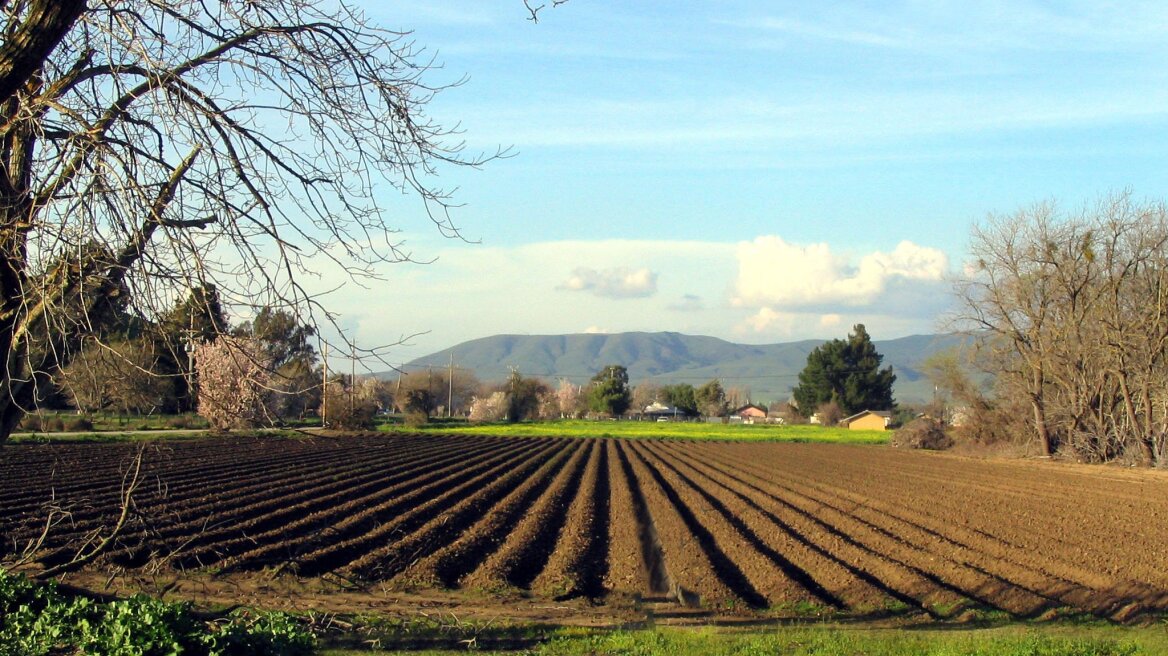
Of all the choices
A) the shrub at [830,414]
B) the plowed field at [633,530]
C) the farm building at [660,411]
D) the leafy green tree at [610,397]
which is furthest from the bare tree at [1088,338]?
the farm building at [660,411]

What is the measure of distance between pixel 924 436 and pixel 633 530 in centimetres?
5069

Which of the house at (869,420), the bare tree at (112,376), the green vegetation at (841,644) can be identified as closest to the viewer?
the bare tree at (112,376)

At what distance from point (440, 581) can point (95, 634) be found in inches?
265

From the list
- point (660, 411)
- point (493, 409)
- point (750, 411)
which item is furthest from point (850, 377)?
point (750, 411)

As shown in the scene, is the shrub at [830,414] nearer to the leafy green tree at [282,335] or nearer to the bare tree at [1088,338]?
the bare tree at [1088,338]

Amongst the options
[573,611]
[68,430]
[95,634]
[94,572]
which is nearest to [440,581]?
[573,611]

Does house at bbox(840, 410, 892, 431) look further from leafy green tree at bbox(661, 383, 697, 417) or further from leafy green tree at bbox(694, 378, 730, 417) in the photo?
leafy green tree at bbox(661, 383, 697, 417)

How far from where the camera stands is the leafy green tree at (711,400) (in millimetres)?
153375

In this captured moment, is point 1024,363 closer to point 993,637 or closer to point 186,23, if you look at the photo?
point 993,637

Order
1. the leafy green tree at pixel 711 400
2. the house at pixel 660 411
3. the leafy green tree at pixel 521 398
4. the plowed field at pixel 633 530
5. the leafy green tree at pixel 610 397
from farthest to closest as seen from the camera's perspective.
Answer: the house at pixel 660 411, the leafy green tree at pixel 711 400, the leafy green tree at pixel 610 397, the leafy green tree at pixel 521 398, the plowed field at pixel 633 530

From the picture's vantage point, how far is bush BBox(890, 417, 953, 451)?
2489 inches

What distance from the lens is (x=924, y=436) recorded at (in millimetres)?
63844

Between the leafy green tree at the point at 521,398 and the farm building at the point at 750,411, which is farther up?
the leafy green tree at the point at 521,398

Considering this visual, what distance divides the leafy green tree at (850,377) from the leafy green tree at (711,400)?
30934 millimetres
